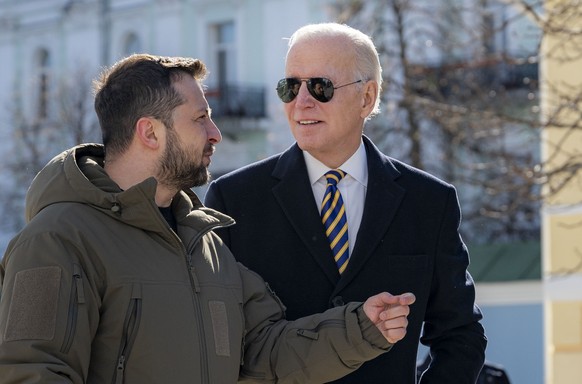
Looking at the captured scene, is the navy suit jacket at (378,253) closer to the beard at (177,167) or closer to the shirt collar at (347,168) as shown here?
the shirt collar at (347,168)

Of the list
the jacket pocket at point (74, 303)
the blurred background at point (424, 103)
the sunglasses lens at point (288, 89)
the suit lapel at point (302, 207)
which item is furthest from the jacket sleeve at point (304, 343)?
the blurred background at point (424, 103)

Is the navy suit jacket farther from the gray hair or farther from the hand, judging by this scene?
the hand

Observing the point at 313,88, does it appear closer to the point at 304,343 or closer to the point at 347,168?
the point at 347,168

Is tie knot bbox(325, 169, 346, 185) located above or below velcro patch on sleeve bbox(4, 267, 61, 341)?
above

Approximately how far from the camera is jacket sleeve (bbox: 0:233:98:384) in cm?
377

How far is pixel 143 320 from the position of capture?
403cm

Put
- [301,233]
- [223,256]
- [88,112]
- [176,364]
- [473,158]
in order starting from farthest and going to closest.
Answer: [88,112]
[473,158]
[301,233]
[223,256]
[176,364]

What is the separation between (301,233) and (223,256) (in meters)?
0.54

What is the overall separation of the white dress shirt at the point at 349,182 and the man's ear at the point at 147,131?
1001 mm

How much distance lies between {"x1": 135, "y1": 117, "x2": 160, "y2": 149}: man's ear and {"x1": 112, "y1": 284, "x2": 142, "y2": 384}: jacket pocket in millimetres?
538

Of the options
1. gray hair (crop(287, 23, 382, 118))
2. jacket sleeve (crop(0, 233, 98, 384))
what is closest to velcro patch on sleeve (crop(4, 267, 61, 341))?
jacket sleeve (crop(0, 233, 98, 384))

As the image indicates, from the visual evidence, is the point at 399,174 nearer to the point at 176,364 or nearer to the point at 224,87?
the point at 176,364

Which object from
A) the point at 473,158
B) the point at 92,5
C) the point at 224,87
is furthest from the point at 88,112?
the point at 473,158

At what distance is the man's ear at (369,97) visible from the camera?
5.20m
